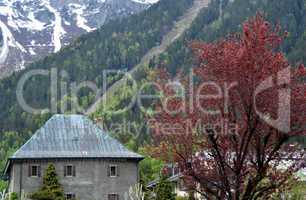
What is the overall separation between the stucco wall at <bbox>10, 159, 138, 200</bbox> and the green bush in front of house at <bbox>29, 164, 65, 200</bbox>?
1.30 meters

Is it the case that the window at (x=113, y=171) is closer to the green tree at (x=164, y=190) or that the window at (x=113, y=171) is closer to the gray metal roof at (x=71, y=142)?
the gray metal roof at (x=71, y=142)

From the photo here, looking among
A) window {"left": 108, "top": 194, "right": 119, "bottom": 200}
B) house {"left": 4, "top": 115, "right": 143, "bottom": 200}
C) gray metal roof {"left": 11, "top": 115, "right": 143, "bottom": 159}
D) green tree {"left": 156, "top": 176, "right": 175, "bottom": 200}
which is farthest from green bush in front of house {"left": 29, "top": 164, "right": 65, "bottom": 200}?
green tree {"left": 156, "top": 176, "right": 175, "bottom": 200}

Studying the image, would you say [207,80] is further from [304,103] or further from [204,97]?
[304,103]

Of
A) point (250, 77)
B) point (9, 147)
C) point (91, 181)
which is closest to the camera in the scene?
point (250, 77)

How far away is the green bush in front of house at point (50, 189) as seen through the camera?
51.1 metres

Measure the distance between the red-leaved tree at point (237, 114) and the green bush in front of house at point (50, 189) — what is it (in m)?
31.5

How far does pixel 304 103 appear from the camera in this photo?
64.1ft

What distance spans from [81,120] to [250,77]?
139 ft

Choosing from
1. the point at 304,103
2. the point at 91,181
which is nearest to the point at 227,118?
the point at 304,103

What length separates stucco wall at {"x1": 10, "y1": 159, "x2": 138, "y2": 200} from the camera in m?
55.7

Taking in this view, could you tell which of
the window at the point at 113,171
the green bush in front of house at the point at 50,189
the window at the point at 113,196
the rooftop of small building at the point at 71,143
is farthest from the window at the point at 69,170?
the window at the point at 113,196

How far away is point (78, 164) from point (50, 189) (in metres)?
4.30

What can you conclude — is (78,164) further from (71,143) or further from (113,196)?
(113,196)

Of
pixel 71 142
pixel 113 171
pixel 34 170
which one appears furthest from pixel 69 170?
pixel 113 171
